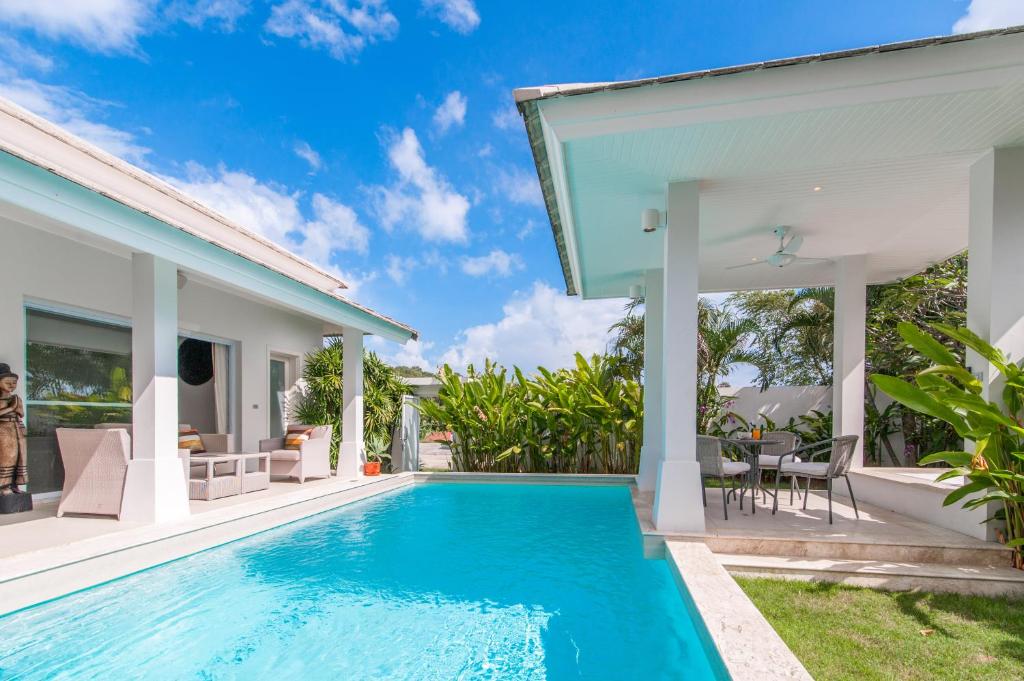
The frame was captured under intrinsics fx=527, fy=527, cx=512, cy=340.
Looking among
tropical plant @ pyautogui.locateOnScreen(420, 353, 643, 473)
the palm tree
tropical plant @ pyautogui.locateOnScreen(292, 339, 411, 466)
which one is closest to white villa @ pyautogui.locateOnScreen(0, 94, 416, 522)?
tropical plant @ pyautogui.locateOnScreen(292, 339, 411, 466)

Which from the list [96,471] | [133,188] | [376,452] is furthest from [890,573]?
[133,188]

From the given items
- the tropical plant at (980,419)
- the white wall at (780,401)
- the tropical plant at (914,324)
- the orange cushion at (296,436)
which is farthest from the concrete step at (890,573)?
the orange cushion at (296,436)

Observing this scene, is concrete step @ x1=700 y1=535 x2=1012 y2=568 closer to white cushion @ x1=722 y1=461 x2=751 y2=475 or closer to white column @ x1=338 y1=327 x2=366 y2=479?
white cushion @ x1=722 y1=461 x2=751 y2=475

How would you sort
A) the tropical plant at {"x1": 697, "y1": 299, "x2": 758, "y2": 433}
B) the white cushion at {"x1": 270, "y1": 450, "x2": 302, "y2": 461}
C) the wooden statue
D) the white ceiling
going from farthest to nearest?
the tropical plant at {"x1": 697, "y1": 299, "x2": 758, "y2": 433}, the white cushion at {"x1": 270, "y1": 450, "x2": 302, "y2": 461}, the wooden statue, the white ceiling

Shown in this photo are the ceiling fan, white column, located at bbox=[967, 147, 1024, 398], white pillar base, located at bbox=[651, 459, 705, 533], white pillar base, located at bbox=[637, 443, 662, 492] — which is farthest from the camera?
white pillar base, located at bbox=[637, 443, 662, 492]

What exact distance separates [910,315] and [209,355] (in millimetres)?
12894

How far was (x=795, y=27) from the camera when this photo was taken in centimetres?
912

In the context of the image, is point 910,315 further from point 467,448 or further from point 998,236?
point 467,448

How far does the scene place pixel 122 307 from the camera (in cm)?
726

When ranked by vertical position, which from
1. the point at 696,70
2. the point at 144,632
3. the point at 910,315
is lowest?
the point at 144,632

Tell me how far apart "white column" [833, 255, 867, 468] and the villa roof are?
758 centimetres

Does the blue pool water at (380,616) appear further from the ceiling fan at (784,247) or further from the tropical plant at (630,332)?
the tropical plant at (630,332)

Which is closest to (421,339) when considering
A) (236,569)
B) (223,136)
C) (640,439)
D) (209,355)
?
(209,355)

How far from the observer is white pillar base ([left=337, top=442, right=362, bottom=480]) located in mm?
9727
